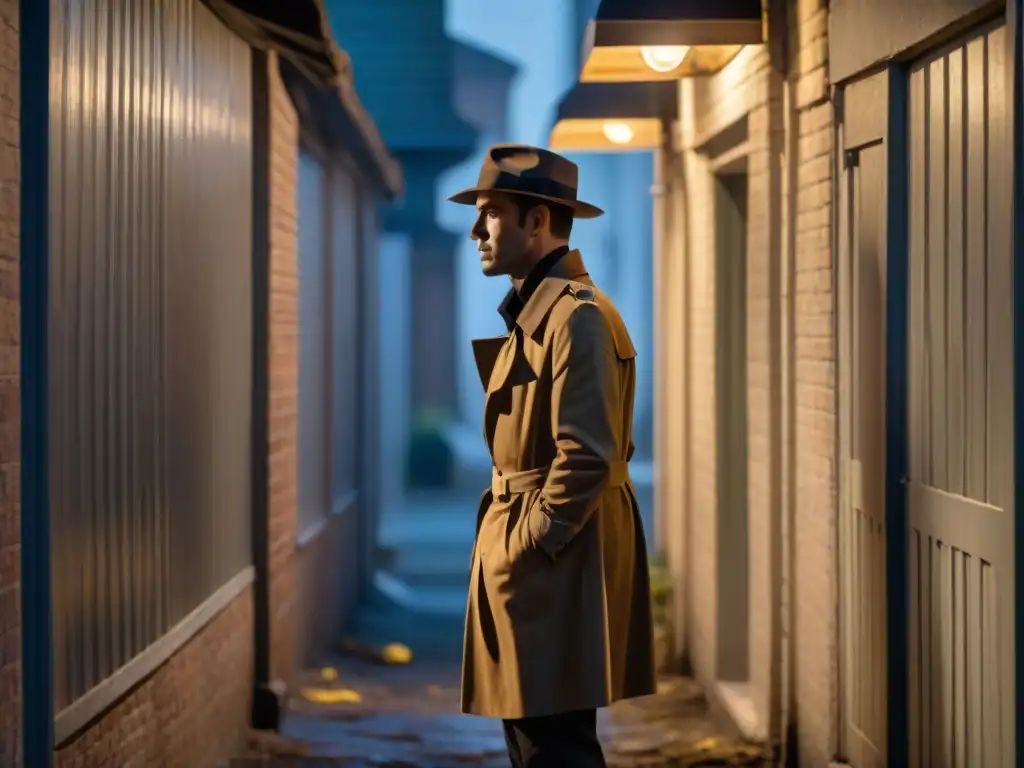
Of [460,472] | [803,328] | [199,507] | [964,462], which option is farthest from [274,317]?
[460,472]

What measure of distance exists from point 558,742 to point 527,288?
1305mm

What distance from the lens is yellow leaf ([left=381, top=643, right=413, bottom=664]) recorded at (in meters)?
10.3

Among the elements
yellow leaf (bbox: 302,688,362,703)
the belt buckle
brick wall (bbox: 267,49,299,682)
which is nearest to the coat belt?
the belt buckle

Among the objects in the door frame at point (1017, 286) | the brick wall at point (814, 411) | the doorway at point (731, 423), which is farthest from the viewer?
the doorway at point (731, 423)

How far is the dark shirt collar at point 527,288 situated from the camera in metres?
4.50

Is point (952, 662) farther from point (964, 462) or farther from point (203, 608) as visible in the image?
point (203, 608)

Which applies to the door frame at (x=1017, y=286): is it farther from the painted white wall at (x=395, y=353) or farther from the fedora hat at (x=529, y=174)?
the painted white wall at (x=395, y=353)

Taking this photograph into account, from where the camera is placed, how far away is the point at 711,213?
26.4 ft

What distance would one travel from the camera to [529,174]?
446cm

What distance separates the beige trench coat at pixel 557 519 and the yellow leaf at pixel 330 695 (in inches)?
164

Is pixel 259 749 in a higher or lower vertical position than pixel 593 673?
lower

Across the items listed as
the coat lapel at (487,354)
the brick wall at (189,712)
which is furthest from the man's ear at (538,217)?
the brick wall at (189,712)

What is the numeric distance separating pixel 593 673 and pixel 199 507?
2388 millimetres

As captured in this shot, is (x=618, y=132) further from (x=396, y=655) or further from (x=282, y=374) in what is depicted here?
(x=396, y=655)
